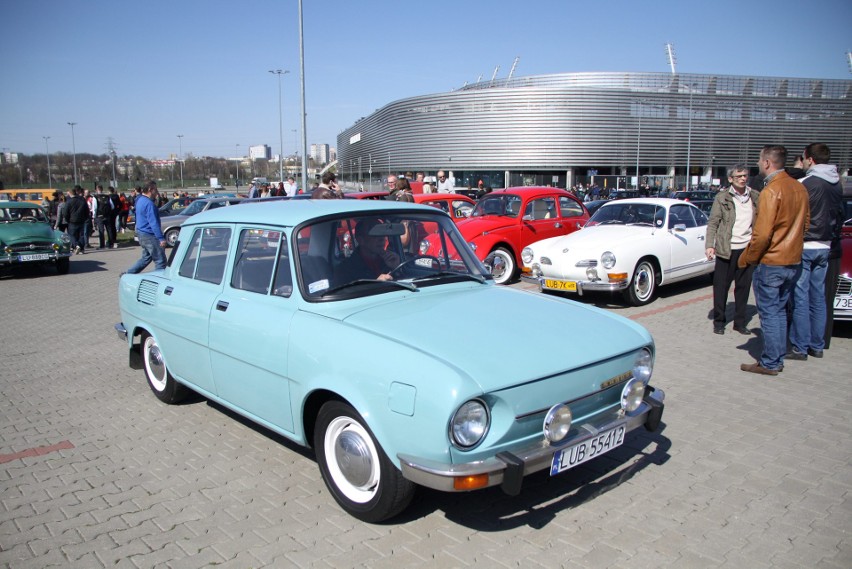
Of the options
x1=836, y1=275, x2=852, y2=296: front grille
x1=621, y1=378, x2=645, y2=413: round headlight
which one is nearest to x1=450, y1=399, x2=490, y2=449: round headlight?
x1=621, y1=378, x2=645, y2=413: round headlight

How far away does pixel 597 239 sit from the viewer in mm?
9656

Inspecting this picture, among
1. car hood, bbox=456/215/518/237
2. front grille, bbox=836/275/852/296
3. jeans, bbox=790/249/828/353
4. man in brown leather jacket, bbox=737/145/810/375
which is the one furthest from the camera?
car hood, bbox=456/215/518/237

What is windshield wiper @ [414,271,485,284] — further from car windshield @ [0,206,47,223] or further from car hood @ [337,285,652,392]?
car windshield @ [0,206,47,223]

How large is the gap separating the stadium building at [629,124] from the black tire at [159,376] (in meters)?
74.2

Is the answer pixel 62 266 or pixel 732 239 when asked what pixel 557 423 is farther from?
pixel 62 266

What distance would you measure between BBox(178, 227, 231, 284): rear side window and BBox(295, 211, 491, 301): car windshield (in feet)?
3.13

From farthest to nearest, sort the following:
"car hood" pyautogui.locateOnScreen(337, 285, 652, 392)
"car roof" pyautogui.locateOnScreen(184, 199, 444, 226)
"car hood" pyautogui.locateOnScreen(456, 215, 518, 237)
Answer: "car hood" pyautogui.locateOnScreen(456, 215, 518, 237), "car roof" pyautogui.locateOnScreen(184, 199, 444, 226), "car hood" pyautogui.locateOnScreen(337, 285, 652, 392)

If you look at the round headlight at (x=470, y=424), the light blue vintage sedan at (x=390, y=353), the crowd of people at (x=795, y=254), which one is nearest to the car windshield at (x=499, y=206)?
the crowd of people at (x=795, y=254)

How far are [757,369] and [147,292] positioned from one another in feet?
19.0

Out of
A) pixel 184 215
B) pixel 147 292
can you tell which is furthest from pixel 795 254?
pixel 184 215

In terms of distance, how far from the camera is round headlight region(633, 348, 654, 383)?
3.66m

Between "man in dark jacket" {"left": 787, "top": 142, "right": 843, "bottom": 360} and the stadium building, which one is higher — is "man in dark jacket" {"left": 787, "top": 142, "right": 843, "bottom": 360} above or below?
below

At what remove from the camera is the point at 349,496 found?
3.43 m

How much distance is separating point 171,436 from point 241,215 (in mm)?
1842
